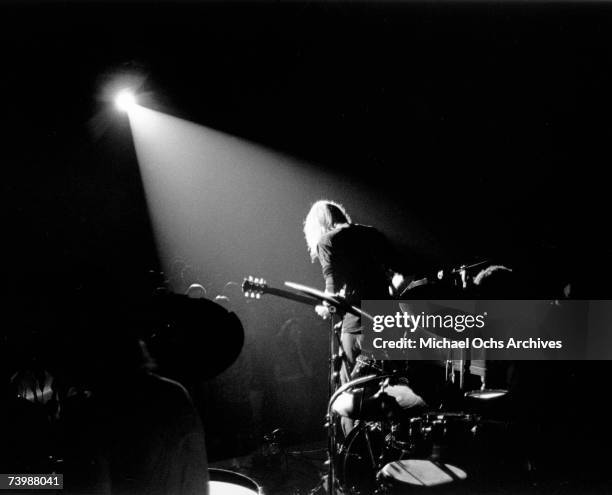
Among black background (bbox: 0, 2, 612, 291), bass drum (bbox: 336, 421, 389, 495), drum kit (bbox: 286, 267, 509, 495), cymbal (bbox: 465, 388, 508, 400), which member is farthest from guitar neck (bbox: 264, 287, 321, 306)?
black background (bbox: 0, 2, 612, 291)

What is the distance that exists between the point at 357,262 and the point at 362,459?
3.97 ft

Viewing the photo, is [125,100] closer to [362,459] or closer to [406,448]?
[362,459]

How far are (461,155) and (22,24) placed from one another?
14.3 feet

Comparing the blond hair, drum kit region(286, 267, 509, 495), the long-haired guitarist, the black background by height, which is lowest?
drum kit region(286, 267, 509, 495)

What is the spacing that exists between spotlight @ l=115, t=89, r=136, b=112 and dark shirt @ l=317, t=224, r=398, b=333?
9.91 ft

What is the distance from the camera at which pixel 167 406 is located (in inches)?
43.6

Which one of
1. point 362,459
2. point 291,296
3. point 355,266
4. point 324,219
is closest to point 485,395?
point 362,459

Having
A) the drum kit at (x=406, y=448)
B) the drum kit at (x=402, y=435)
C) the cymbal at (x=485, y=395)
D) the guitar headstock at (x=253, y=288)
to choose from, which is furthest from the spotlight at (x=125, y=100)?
the cymbal at (x=485, y=395)

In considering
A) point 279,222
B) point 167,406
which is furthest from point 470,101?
point 167,406

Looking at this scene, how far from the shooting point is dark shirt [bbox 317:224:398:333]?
9.45 ft

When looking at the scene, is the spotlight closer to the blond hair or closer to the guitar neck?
the blond hair

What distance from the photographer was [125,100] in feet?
15.9

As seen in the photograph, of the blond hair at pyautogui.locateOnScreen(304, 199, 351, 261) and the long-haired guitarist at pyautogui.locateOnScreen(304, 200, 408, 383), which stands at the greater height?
the blond hair at pyautogui.locateOnScreen(304, 199, 351, 261)

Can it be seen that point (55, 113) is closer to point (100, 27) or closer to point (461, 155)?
point (100, 27)
